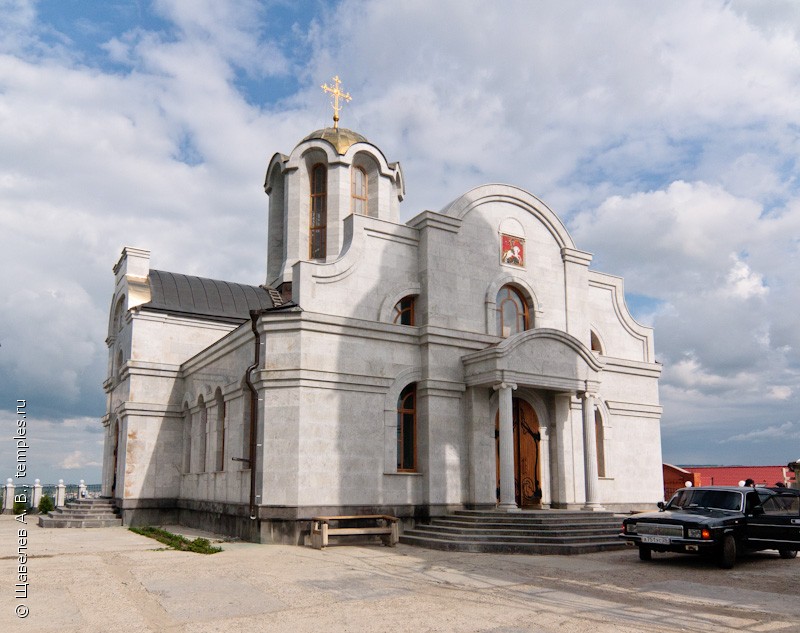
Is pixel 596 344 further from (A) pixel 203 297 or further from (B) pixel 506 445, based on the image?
(A) pixel 203 297

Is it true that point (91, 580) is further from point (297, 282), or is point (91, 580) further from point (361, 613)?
Result: point (297, 282)

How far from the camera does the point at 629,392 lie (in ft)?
77.7

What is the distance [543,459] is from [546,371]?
109 inches

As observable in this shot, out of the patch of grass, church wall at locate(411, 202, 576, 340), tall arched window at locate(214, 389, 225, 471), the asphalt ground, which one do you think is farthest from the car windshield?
tall arched window at locate(214, 389, 225, 471)

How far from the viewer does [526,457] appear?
21.0 metres

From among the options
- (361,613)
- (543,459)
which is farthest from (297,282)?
(361,613)

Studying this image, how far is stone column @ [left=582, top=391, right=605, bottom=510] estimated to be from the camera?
20.4m

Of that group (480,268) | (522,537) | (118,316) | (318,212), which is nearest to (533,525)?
(522,537)

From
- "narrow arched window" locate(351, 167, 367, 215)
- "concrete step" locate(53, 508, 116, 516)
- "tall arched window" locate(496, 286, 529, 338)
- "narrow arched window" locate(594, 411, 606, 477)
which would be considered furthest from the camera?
"narrow arched window" locate(351, 167, 367, 215)

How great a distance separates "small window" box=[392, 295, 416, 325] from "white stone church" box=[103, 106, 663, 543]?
41 mm

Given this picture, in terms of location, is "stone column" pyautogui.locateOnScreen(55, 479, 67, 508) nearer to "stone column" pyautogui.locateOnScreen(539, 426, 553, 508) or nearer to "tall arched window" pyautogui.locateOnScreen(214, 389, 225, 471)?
"tall arched window" pyautogui.locateOnScreen(214, 389, 225, 471)

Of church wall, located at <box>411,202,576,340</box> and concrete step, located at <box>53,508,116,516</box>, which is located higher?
church wall, located at <box>411,202,576,340</box>

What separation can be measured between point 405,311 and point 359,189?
371 inches

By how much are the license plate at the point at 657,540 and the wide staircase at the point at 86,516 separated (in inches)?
699
